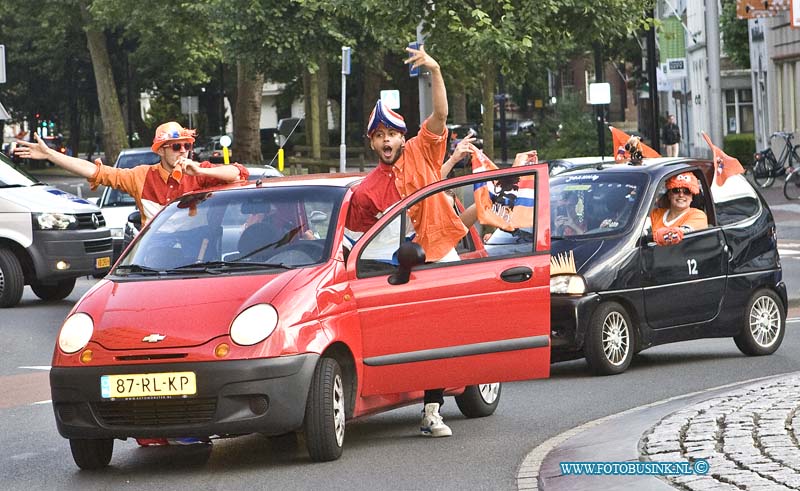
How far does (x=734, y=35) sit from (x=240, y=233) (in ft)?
164

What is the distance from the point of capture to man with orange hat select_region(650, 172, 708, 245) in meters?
13.1

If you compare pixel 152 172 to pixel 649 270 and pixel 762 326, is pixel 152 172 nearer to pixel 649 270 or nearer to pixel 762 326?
pixel 649 270

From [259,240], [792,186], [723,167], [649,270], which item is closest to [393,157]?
[259,240]

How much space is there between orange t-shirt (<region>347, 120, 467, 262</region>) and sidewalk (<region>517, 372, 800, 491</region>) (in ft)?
4.10

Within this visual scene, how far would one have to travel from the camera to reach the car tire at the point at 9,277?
19.3m

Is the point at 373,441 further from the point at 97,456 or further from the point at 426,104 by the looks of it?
the point at 426,104

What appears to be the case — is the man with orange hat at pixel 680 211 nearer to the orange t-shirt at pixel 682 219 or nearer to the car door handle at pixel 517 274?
the orange t-shirt at pixel 682 219

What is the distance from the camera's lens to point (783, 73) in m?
51.5

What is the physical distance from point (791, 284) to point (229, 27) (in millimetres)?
29363

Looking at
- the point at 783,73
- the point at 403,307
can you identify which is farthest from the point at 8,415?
the point at 783,73

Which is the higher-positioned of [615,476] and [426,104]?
[426,104]

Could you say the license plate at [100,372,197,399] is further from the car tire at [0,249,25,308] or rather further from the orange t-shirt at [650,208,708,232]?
the car tire at [0,249,25,308]

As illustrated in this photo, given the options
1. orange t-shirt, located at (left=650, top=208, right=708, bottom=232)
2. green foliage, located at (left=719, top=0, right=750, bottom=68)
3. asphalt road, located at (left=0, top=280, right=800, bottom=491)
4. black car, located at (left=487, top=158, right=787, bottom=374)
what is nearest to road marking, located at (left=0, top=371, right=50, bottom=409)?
asphalt road, located at (left=0, top=280, right=800, bottom=491)

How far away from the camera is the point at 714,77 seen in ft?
87.9
